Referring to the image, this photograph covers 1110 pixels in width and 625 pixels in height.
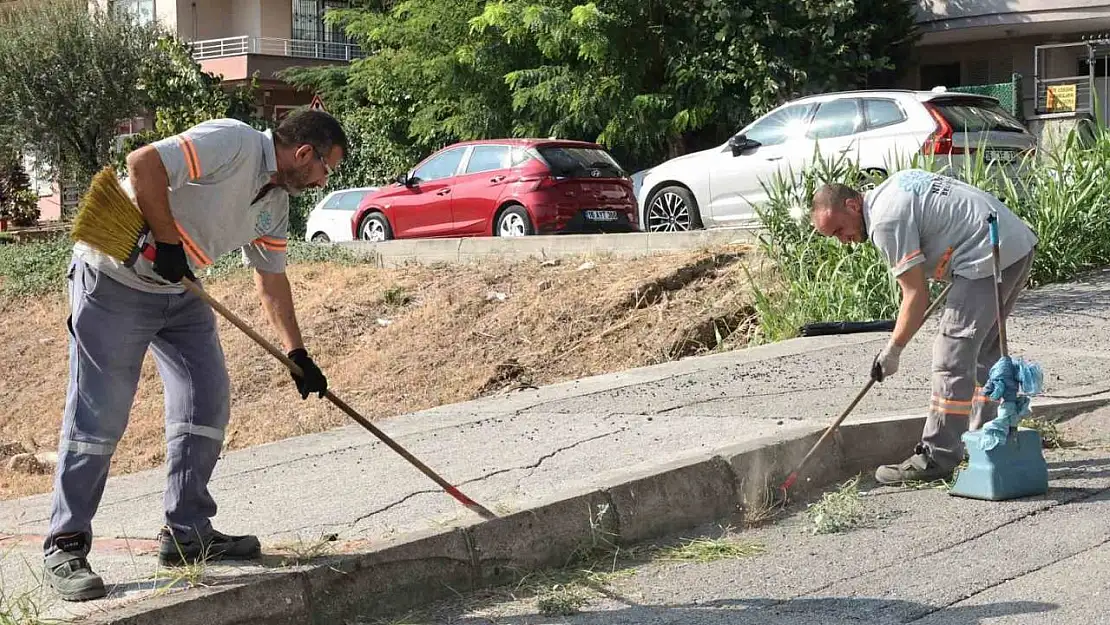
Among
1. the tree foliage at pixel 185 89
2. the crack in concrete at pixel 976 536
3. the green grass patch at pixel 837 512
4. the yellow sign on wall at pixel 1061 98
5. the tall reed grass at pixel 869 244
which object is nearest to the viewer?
the crack in concrete at pixel 976 536

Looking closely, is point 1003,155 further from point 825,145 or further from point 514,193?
point 514,193

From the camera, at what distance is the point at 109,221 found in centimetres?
478

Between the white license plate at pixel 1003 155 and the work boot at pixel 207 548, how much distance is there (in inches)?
363

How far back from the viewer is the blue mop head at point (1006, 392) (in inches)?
243

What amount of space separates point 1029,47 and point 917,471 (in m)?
22.0

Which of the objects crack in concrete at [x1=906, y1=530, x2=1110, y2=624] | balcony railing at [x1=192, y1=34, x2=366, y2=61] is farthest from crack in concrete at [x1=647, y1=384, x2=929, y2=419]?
balcony railing at [x1=192, y1=34, x2=366, y2=61]

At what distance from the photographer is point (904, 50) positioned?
83.3 feet

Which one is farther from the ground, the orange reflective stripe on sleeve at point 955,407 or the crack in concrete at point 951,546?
the orange reflective stripe on sleeve at point 955,407

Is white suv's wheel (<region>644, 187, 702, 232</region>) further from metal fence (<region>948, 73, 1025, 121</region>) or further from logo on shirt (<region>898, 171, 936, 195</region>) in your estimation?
metal fence (<region>948, 73, 1025, 121</region>)

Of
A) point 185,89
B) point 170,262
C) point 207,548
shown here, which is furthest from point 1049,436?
point 185,89

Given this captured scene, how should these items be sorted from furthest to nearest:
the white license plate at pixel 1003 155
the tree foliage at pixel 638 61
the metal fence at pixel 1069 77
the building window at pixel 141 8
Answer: the building window at pixel 141 8 → the metal fence at pixel 1069 77 → the tree foliage at pixel 638 61 → the white license plate at pixel 1003 155

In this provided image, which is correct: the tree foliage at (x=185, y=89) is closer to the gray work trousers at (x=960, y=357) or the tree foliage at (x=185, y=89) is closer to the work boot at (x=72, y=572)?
the gray work trousers at (x=960, y=357)

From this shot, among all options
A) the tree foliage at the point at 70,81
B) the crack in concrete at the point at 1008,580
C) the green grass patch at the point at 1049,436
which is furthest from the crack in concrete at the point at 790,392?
the tree foliage at the point at 70,81

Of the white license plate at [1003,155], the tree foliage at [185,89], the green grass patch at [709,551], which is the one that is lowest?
the green grass patch at [709,551]
